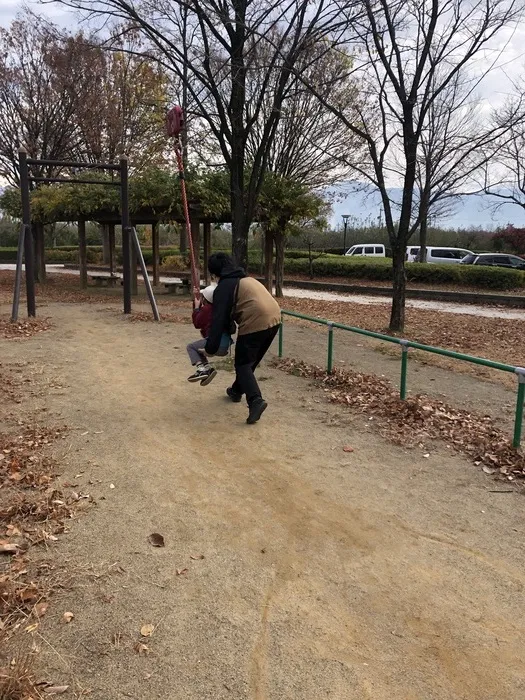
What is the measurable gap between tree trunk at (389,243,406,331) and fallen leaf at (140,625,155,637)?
9.86 metres

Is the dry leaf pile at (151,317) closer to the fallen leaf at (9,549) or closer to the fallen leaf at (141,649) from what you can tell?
the fallen leaf at (9,549)

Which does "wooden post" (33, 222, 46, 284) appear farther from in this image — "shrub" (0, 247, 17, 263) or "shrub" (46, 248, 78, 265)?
"shrub" (0, 247, 17, 263)

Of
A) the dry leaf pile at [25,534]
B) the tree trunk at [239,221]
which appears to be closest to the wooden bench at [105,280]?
the tree trunk at [239,221]

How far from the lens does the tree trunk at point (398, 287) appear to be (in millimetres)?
11539

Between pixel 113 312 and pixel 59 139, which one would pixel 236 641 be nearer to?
pixel 113 312

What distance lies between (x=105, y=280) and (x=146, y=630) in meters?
19.2

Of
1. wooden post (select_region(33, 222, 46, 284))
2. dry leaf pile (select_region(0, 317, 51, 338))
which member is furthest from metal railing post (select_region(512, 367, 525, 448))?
wooden post (select_region(33, 222, 46, 284))

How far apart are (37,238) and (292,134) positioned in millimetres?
9725

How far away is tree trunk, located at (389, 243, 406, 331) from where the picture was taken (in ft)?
37.9

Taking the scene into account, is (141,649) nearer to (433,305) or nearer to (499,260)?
(433,305)

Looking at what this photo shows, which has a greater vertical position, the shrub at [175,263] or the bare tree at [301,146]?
the bare tree at [301,146]

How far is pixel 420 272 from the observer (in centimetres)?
2333

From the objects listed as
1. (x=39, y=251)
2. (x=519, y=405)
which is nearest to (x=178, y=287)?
(x=39, y=251)

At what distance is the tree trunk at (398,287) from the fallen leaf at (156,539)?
9.14 meters
